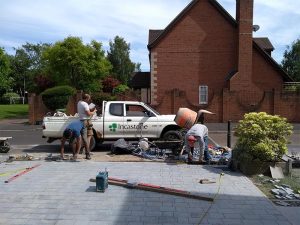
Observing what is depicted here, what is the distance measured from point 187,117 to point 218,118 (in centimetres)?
1627

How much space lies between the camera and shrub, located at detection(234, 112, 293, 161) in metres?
9.89

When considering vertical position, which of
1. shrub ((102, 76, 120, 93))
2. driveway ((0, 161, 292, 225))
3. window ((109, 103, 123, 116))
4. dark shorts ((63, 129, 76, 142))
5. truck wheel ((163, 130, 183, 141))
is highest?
shrub ((102, 76, 120, 93))

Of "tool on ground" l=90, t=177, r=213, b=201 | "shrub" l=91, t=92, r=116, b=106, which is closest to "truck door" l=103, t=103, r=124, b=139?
"tool on ground" l=90, t=177, r=213, b=201

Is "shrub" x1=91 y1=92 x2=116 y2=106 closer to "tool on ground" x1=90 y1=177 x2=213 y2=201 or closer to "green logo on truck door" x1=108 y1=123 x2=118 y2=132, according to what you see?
"green logo on truck door" x1=108 y1=123 x2=118 y2=132

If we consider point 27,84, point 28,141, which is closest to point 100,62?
point 28,141

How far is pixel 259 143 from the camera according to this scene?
993cm

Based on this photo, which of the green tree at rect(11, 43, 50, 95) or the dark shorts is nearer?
the dark shorts

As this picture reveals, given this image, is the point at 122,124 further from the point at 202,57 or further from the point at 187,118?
the point at 202,57

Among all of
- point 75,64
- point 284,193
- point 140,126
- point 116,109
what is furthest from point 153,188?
point 75,64

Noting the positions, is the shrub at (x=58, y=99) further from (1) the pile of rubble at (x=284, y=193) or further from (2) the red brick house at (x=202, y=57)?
(1) the pile of rubble at (x=284, y=193)

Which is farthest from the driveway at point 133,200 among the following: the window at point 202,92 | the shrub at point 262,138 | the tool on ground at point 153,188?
the window at point 202,92

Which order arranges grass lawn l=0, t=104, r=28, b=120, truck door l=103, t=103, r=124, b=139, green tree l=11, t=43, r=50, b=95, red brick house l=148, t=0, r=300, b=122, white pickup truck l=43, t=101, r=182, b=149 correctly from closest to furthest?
1. white pickup truck l=43, t=101, r=182, b=149
2. truck door l=103, t=103, r=124, b=139
3. red brick house l=148, t=0, r=300, b=122
4. grass lawn l=0, t=104, r=28, b=120
5. green tree l=11, t=43, r=50, b=95

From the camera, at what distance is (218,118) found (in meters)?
28.5

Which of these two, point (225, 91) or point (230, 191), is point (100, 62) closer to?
point (225, 91)
